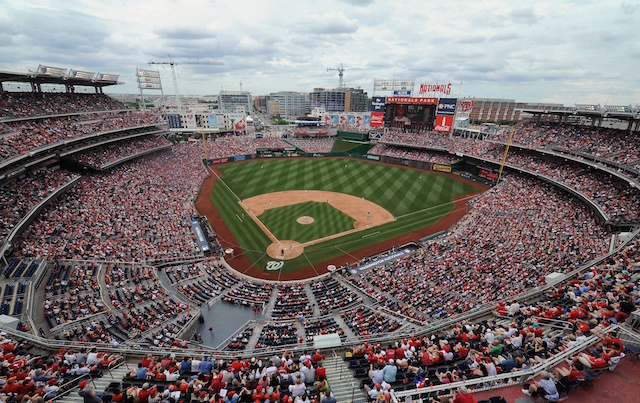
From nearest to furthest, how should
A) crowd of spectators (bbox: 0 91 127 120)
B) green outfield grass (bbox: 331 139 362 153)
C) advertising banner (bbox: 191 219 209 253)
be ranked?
advertising banner (bbox: 191 219 209 253), crowd of spectators (bbox: 0 91 127 120), green outfield grass (bbox: 331 139 362 153)

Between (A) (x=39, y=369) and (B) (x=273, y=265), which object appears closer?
(A) (x=39, y=369)

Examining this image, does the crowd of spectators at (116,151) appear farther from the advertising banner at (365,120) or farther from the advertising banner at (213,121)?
the advertising banner at (365,120)

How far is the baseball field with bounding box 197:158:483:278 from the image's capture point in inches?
1105

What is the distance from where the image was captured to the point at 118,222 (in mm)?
26906

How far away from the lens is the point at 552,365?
7863mm

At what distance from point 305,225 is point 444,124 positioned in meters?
39.4

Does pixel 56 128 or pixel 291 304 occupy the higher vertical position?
pixel 56 128

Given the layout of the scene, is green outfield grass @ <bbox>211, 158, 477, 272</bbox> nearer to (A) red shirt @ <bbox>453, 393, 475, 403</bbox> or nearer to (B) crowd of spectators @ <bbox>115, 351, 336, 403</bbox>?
(B) crowd of spectators @ <bbox>115, 351, 336, 403</bbox>

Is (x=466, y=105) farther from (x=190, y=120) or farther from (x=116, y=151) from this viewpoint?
(x=190, y=120)

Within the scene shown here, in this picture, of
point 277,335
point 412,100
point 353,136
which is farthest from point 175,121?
point 277,335

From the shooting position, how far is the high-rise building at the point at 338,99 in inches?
6147

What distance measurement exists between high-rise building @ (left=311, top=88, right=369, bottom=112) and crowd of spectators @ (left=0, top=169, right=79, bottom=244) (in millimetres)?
137734

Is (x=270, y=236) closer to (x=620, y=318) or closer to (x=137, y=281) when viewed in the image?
(x=137, y=281)

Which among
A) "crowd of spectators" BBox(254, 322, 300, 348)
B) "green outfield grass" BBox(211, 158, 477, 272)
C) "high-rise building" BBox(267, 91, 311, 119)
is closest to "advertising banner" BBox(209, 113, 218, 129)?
"green outfield grass" BBox(211, 158, 477, 272)
